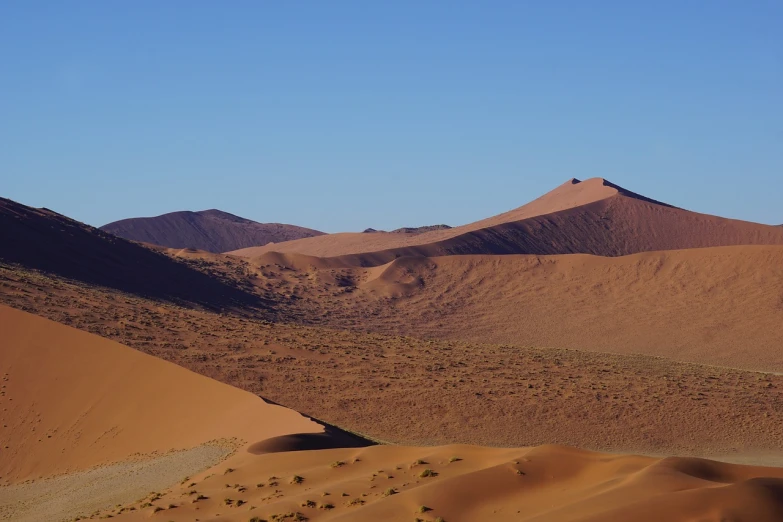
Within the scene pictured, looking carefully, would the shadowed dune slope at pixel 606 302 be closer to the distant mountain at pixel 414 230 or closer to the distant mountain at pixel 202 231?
the distant mountain at pixel 414 230

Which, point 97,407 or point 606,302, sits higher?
point 606,302

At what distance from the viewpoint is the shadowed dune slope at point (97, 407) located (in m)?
22.1

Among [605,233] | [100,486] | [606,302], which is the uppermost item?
[605,233]

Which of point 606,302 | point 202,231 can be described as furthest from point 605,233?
point 202,231

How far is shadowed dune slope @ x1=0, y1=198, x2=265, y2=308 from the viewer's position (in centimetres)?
4906

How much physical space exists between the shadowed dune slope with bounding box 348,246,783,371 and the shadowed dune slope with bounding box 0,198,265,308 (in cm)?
1028

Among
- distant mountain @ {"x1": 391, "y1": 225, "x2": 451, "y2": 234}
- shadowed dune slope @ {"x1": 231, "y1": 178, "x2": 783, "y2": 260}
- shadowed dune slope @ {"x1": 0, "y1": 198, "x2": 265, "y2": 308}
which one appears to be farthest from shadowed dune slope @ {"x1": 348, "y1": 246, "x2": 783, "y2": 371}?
distant mountain @ {"x1": 391, "y1": 225, "x2": 451, "y2": 234}

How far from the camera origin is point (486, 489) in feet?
44.3

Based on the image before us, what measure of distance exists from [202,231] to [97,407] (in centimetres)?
13152

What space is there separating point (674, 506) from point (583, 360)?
27.9 meters

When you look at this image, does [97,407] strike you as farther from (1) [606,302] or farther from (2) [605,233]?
(2) [605,233]

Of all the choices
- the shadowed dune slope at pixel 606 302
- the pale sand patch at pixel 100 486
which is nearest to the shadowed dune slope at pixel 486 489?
the pale sand patch at pixel 100 486

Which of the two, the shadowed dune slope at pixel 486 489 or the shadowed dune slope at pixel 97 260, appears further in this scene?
the shadowed dune slope at pixel 97 260

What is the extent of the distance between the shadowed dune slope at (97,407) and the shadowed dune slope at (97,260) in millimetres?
20147
